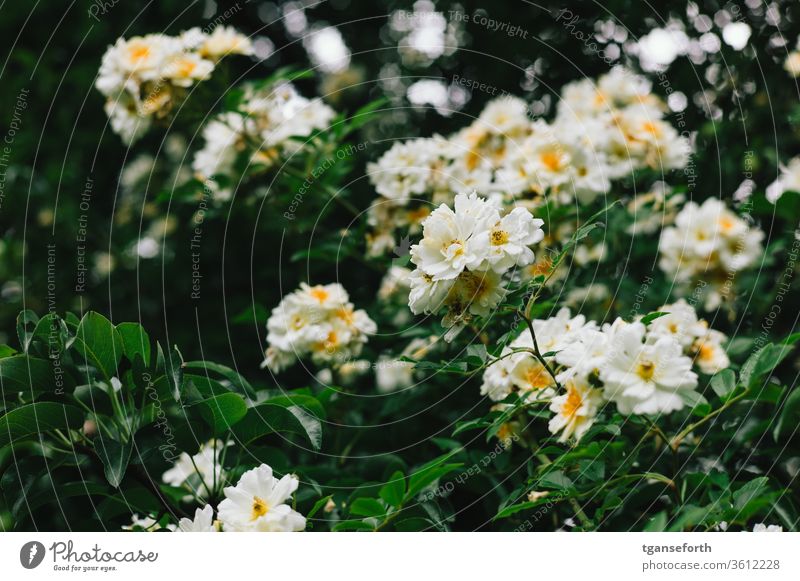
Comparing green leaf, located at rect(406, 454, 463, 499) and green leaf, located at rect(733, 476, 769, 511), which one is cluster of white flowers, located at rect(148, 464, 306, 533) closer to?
green leaf, located at rect(406, 454, 463, 499)

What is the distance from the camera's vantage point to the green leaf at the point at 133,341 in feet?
4.19

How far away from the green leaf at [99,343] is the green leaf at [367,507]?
0.43 meters

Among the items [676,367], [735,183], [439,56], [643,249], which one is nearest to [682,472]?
[676,367]

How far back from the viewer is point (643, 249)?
2.06 meters

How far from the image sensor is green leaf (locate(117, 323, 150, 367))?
1277mm

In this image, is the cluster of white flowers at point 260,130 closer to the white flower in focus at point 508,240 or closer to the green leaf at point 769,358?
the white flower in focus at point 508,240

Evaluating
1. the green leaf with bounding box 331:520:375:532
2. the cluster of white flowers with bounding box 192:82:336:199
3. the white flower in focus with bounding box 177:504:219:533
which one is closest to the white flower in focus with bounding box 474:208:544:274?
the green leaf with bounding box 331:520:375:532

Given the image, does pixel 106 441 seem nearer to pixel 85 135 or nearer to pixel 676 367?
pixel 676 367

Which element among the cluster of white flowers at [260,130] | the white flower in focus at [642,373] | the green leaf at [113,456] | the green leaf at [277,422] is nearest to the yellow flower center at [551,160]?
the cluster of white flowers at [260,130]

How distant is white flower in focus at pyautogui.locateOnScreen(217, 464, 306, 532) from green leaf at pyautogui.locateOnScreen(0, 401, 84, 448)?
0.27 m

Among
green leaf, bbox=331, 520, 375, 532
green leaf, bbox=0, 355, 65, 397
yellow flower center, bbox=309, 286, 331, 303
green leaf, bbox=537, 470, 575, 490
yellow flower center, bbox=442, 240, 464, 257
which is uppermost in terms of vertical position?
yellow flower center, bbox=309, 286, 331, 303

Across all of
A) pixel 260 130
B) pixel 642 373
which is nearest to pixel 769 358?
pixel 642 373

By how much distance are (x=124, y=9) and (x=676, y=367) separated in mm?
2712

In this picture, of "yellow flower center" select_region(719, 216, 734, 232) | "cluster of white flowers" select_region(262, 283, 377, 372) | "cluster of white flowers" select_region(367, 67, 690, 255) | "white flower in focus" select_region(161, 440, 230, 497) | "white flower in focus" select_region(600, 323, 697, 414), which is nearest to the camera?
"white flower in focus" select_region(600, 323, 697, 414)
